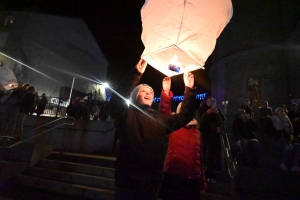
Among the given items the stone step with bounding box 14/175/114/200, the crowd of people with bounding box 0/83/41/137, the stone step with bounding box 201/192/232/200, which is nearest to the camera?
the stone step with bounding box 201/192/232/200

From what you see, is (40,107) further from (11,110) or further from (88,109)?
(11,110)

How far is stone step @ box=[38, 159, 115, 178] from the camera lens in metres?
5.25

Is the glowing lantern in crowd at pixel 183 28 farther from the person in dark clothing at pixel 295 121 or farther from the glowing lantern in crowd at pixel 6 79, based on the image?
the person in dark clothing at pixel 295 121

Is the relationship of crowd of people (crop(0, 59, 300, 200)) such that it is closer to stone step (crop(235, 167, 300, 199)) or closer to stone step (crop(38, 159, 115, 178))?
stone step (crop(235, 167, 300, 199))

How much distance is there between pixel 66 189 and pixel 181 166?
11.5 feet

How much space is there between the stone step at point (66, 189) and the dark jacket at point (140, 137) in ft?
10.2

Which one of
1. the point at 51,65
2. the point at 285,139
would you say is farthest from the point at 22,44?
the point at 285,139

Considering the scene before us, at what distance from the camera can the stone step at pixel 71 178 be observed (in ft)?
15.9

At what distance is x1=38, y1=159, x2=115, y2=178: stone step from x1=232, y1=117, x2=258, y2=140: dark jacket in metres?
3.68

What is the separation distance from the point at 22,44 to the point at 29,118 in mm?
8113

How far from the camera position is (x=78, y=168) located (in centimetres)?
558

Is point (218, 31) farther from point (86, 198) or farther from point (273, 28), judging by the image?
point (273, 28)

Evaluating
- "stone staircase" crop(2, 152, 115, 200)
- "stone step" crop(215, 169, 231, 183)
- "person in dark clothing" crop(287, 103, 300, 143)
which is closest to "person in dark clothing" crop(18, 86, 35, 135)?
"stone staircase" crop(2, 152, 115, 200)

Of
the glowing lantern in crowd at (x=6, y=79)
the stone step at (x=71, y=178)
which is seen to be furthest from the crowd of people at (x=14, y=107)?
the glowing lantern in crowd at (x=6, y=79)
